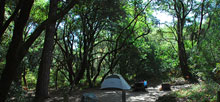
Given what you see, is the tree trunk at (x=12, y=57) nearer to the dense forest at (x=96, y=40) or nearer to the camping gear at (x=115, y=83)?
the dense forest at (x=96, y=40)

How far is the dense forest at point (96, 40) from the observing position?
6.54 meters

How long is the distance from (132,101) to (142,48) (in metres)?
11.0

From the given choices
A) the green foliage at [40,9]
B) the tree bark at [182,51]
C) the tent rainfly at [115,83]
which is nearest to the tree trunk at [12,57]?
the tent rainfly at [115,83]

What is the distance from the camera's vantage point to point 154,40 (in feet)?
81.9

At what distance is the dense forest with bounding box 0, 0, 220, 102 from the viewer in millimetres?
6543

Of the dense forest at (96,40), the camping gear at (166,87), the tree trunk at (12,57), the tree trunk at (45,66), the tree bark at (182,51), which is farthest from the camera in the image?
the tree bark at (182,51)

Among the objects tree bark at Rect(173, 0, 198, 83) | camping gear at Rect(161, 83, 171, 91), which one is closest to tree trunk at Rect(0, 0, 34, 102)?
camping gear at Rect(161, 83, 171, 91)

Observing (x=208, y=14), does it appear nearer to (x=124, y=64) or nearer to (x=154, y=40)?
(x=154, y=40)

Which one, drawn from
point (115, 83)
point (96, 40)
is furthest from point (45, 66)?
point (96, 40)

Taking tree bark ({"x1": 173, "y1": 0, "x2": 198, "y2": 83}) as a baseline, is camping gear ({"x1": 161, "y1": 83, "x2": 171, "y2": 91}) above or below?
below

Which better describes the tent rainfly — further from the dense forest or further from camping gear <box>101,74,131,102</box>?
the dense forest

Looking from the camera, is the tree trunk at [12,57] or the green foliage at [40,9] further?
the green foliage at [40,9]

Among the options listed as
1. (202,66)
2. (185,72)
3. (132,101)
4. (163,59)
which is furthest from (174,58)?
(132,101)

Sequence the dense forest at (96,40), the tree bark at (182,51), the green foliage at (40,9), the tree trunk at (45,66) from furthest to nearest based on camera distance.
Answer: the tree bark at (182,51) < the green foliage at (40,9) < the tree trunk at (45,66) < the dense forest at (96,40)
